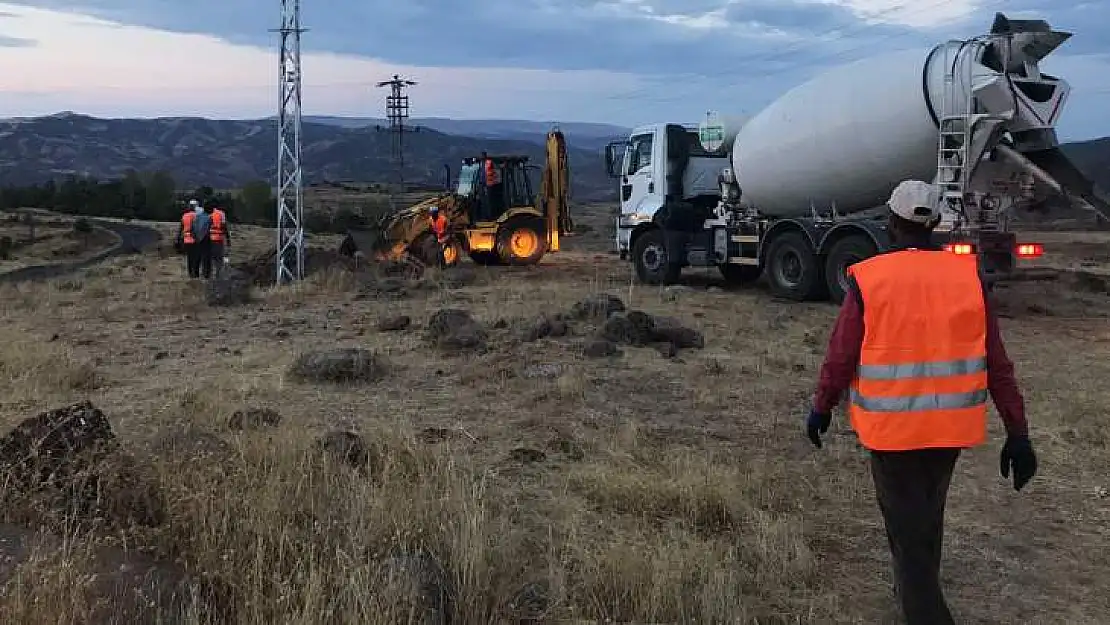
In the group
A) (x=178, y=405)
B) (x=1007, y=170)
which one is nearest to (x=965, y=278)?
(x=178, y=405)

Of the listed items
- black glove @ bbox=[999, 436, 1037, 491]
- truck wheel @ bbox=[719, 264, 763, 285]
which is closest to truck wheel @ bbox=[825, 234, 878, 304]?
truck wheel @ bbox=[719, 264, 763, 285]

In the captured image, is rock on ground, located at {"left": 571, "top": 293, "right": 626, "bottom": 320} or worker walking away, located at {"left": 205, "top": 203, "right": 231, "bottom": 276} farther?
worker walking away, located at {"left": 205, "top": 203, "right": 231, "bottom": 276}

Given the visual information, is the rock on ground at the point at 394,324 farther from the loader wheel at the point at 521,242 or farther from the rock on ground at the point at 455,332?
A: the loader wheel at the point at 521,242

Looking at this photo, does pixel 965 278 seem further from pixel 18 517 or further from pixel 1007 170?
pixel 1007 170

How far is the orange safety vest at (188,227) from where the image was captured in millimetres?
18016

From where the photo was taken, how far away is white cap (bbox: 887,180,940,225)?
3.64m

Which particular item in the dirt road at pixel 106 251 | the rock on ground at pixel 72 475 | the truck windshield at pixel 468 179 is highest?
the truck windshield at pixel 468 179

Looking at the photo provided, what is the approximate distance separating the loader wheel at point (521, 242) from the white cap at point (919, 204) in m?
19.0

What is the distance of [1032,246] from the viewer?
42.1 feet

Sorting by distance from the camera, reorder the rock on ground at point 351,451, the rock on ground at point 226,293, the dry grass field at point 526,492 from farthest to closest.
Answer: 1. the rock on ground at point 226,293
2. the rock on ground at point 351,451
3. the dry grass field at point 526,492

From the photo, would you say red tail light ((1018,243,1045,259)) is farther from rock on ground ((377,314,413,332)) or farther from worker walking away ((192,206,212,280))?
worker walking away ((192,206,212,280))

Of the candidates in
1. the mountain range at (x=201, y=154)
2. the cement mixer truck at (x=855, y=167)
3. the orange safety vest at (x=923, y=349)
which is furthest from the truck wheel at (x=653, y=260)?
the mountain range at (x=201, y=154)

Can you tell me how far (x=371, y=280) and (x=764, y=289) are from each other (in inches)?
291

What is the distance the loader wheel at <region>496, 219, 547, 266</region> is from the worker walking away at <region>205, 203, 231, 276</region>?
6.45 m
